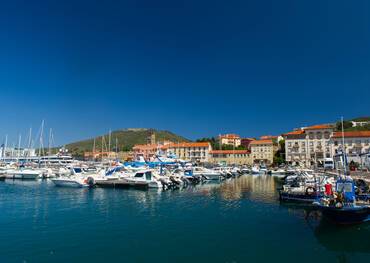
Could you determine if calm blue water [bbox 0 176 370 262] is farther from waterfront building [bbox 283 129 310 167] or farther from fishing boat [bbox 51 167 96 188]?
waterfront building [bbox 283 129 310 167]

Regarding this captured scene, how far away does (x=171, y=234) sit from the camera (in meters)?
19.0

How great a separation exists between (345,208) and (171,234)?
40.3 ft

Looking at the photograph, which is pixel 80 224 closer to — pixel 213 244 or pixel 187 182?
pixel 213 244

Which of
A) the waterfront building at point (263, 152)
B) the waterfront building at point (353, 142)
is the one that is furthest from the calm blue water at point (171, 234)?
the waterfront building at point (263, 152)

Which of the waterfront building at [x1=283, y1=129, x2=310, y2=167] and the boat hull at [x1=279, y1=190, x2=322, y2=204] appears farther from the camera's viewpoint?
the waterfront building at [x1=283, y1=129, x2=310, y2=167]

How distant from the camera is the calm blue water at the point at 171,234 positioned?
1519 cm

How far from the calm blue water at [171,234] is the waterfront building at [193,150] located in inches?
4131

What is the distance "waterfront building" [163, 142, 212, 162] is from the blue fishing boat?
111980mm

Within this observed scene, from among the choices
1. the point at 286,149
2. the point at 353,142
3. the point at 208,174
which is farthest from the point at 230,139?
the point at 208,174

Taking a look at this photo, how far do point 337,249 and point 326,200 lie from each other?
5.46m

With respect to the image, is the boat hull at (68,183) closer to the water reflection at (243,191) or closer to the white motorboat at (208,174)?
the water reflection at (243,191)

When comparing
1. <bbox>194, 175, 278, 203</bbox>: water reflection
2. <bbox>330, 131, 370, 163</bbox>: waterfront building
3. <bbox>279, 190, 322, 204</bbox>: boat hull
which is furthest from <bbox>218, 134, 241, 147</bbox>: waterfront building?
<bbox>279, 190, 322, 204</bbox>: boat hull

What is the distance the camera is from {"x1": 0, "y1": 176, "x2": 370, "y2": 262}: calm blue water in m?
15.2

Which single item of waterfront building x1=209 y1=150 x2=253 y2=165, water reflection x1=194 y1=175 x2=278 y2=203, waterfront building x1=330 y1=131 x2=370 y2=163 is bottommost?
water reflection x1=194 y1=175 x2=278 y2=203
